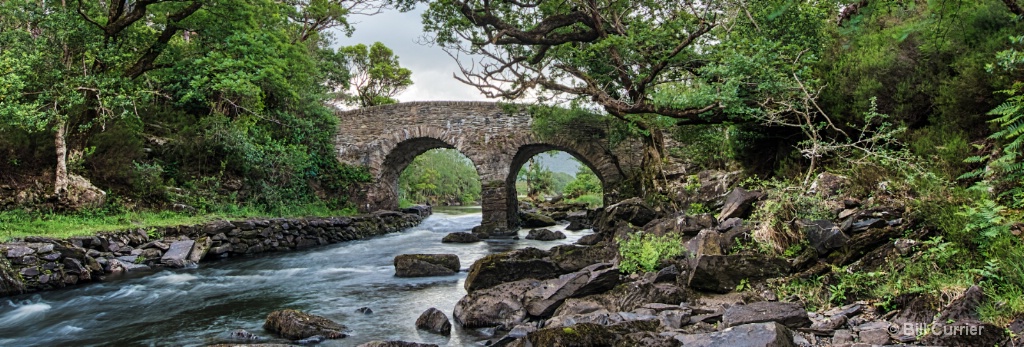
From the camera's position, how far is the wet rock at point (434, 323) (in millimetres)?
5148

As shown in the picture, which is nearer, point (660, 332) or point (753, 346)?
point (753, 346)

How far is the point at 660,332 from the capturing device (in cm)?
370

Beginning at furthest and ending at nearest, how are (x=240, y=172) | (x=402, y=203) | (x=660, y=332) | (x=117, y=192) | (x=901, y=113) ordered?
(x=402, y=203)
(x=240, y=172)
(x=117, y=192)
(x=901, y=113)
(x=660, y=332)

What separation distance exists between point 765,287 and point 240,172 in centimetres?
1250

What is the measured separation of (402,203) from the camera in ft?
74.8

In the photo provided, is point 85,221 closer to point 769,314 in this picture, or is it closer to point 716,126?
point 769,314

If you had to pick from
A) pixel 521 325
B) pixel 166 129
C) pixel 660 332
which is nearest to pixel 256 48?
pixel 166 129

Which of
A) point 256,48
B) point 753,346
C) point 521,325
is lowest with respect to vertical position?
point 521,325

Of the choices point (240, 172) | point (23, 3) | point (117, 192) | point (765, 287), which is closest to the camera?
point (765, 287)

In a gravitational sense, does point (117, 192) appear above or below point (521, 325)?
above

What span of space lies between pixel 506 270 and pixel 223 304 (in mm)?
3612

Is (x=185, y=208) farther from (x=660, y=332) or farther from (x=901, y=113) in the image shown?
(x=901, y=113)

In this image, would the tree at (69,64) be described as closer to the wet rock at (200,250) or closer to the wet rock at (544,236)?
the wet rock at (200,250)

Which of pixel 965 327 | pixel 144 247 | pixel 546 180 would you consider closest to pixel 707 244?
pixel 965 327
